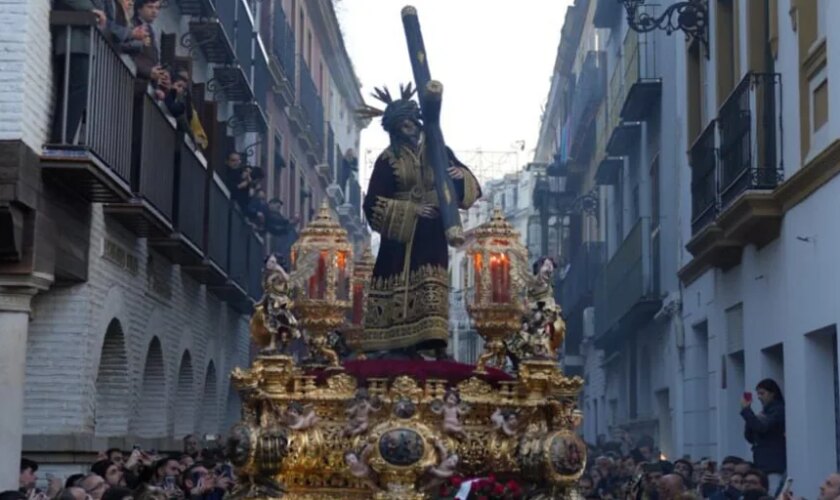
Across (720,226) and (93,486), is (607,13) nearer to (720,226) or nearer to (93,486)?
(720,226)

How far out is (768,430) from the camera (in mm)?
13656

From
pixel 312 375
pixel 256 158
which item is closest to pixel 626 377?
pixel 256 158

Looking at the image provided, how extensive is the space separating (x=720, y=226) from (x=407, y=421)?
8.39m

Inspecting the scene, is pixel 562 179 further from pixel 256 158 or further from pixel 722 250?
pixel 722 250

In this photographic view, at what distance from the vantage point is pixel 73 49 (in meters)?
13.4

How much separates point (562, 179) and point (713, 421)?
23702mm

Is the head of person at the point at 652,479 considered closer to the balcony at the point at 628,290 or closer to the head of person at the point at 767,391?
the head of person at the point at 767,391

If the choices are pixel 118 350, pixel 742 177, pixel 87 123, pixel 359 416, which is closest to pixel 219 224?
pixel 118 350

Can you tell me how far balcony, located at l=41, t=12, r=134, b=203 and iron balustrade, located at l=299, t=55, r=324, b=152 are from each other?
20.2 meters

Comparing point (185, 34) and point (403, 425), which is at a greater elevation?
point (185, 34)

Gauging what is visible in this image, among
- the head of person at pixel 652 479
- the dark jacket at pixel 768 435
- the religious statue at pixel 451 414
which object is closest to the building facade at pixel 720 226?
the dark jacket at pixel 768 435

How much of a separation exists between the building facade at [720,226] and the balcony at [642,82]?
3cm

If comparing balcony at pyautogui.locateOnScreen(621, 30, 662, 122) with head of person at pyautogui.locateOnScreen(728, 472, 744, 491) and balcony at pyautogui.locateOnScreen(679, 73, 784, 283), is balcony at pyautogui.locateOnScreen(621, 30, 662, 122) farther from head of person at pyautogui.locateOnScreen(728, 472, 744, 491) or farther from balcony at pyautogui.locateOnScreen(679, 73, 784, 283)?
head of person at pyautogui.locateOnScreen(728, 472, 744, 491)

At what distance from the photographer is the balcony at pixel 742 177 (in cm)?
1501
